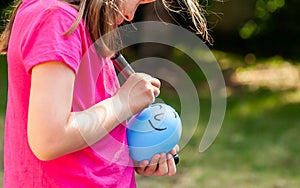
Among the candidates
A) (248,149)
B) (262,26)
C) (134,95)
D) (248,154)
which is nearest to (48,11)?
(134,95)

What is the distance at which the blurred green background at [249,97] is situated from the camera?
479 cm

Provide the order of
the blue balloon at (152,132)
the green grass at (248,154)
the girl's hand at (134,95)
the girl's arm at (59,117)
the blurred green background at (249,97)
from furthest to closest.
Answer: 1. the blurred green background at (249,97)
2. the green grass at (248,154)
3. the blue balloon at (152,132)
4. the girl's hand at (134,95)
5. the girl's arm at (59,117)

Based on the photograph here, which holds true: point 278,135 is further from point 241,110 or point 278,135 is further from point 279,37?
point 279,37

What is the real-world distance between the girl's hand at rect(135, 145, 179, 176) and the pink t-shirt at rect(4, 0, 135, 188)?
8 centimetres

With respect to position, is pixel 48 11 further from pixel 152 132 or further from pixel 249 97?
pixel 249 97

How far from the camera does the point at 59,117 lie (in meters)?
1.30

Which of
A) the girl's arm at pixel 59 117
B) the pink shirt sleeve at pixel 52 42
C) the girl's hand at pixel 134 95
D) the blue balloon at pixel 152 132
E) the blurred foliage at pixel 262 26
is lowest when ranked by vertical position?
the blurred foliage at pixel 262 26

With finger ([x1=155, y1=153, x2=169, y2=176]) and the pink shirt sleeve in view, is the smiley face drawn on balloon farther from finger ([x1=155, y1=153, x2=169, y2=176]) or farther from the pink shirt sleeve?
the pink shirt sleeve

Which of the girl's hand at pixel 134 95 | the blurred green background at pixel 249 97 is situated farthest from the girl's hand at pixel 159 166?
the blurred green background at pixel 249 97

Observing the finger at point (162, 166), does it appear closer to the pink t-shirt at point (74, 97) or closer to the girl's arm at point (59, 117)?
the pink t-shirt at point (74, 97)

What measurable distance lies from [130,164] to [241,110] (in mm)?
4897

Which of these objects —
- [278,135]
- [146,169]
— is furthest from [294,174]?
[146,169]

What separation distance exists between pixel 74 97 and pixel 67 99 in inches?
4.8

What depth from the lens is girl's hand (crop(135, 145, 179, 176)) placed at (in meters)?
1.67
